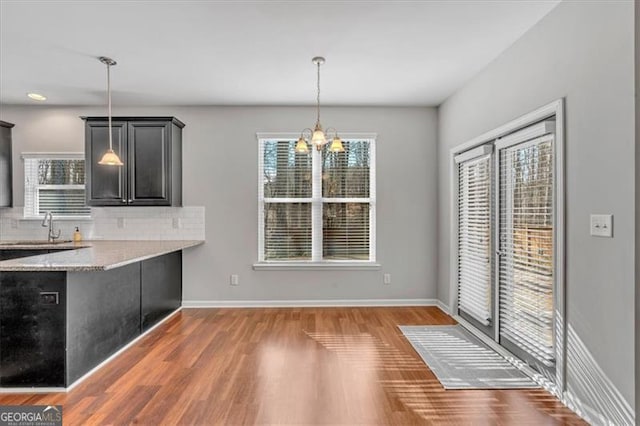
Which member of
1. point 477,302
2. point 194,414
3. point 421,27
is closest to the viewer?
point 194,414

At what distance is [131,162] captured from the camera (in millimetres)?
4410

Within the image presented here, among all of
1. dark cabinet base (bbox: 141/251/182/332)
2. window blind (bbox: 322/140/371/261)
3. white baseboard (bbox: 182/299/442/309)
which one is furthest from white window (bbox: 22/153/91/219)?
window blind (bbox: 322/140/371/261)

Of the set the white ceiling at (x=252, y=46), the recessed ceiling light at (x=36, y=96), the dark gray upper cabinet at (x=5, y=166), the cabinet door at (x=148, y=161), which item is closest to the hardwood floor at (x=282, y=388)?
the cabinet door at (x=148, y=161)

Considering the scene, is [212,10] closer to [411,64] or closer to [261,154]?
[411,64]

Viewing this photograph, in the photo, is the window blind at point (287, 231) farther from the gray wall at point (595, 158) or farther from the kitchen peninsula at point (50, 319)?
the gray wall at point (595, 158)

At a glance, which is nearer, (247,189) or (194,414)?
(194,414)

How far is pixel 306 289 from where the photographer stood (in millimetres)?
4867

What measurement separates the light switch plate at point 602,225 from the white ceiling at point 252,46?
154 centimetres

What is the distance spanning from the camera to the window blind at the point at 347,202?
493 centimetres

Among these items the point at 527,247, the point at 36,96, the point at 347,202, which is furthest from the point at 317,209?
the point at 36,96

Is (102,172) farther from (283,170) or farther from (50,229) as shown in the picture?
(283,170)

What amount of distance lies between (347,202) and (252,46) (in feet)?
7.96

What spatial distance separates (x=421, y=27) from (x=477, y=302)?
2709mm

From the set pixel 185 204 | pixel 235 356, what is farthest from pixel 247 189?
pixel 235 356
